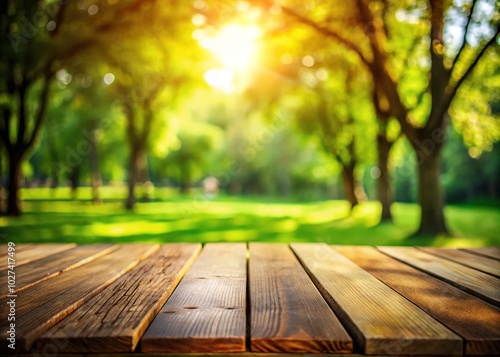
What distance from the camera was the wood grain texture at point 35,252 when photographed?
2.42 metres

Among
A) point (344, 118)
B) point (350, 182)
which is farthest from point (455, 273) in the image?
point (350, 182)

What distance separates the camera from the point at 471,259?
2549mm

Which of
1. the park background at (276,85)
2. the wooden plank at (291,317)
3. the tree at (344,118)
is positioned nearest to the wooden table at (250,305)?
the wooden plank at (291,317)

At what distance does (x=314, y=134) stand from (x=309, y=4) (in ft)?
28.6

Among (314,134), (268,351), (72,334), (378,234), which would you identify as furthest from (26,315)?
(314,134)

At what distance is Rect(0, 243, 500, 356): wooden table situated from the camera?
121 centimetres

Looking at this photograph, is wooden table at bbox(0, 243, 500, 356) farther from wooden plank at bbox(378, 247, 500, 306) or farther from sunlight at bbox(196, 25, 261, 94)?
sunlight at bbox(196, 25, 261, 94)

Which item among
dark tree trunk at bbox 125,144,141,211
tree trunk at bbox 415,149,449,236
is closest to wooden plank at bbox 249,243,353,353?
tree trunk at bbox 415,149,449,236

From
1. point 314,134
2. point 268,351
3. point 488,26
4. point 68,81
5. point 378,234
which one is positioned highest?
point 68,81

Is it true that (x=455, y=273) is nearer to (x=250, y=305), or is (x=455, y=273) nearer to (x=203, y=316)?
(x=250, y=305)

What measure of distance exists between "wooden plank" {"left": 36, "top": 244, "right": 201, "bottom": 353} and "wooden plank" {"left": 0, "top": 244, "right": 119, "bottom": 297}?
0.39 m

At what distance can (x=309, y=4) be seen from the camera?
13531 millimetres

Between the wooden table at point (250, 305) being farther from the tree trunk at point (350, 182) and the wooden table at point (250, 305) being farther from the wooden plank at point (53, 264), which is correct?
the tree trunk at point (350, 182)

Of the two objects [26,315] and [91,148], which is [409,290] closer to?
[26,315]
